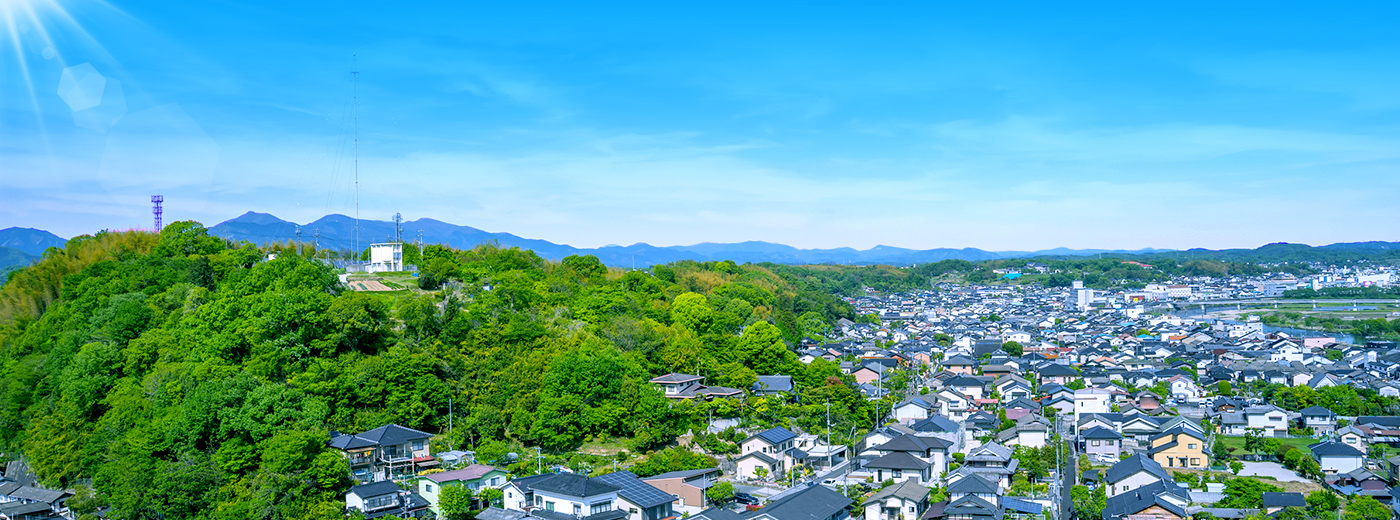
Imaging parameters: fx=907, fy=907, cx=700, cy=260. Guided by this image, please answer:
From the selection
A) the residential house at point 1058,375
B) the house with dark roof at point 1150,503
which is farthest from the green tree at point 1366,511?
the residential house at point 1058,375

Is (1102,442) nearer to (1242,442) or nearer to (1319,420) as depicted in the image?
(1242,442)

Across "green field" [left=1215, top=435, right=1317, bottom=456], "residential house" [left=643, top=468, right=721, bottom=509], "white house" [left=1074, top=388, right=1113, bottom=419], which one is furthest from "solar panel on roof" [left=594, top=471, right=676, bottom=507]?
"white house" [left=1074, top=388, right=1113, bottom=419]

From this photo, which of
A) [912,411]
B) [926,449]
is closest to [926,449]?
[926,449]

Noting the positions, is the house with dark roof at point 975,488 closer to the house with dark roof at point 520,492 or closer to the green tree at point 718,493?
the green tree at point 718,493

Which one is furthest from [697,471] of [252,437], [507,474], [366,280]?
[366,280]

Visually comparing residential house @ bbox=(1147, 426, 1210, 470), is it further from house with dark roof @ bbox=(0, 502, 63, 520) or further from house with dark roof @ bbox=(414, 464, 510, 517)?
house with dark roof @ bbox=(0, 502, 63, 520)

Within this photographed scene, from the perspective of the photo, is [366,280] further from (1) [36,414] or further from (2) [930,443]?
(2) [930,443]
